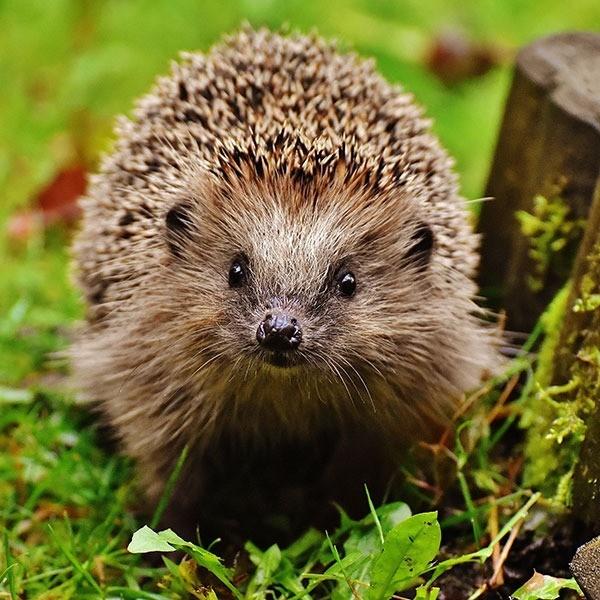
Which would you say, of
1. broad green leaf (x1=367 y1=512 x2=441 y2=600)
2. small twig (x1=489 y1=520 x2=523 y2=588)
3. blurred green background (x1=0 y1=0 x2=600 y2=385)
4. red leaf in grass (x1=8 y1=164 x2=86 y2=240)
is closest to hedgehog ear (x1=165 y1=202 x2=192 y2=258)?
broad green leaf (x1=367 y1=512 x2=441 y2=600)

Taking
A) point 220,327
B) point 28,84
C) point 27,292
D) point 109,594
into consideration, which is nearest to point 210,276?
point 220,327

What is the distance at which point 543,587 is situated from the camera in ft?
6.36

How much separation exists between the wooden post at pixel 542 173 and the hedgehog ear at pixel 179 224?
966 millimetres

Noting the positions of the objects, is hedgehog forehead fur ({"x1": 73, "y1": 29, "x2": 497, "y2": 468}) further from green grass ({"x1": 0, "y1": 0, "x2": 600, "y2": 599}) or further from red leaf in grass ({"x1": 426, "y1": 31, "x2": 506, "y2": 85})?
red leaf in grass ({"x1": 426, "y1": 31, "x2": 506, "y2": 85})

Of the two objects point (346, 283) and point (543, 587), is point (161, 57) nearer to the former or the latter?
point (346, 283)

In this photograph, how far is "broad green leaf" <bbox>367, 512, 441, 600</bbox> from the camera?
74.7 inches

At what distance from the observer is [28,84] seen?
4969 millimetres

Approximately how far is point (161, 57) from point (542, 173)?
2.75 metres

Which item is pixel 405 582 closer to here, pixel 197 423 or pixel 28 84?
pixel 197 423

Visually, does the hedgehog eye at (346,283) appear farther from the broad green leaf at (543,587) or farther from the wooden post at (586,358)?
the broad green leaf at (543,587)

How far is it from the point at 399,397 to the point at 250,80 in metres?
0.92

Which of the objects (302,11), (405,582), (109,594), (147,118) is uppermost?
(302,11)

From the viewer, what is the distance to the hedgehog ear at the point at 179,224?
2357 millimetres

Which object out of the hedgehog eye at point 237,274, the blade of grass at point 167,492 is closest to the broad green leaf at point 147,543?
the blade of grass at point 167,492
